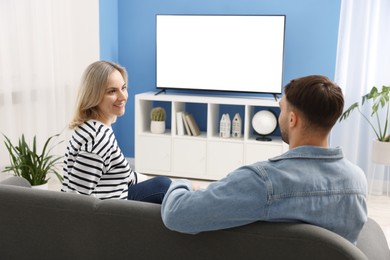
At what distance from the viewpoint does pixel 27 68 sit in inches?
149

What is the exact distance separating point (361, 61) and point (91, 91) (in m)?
2.91

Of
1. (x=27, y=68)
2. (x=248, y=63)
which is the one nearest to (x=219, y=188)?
(x=27, y=68)

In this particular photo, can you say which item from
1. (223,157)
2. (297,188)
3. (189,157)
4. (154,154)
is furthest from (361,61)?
(297,188)

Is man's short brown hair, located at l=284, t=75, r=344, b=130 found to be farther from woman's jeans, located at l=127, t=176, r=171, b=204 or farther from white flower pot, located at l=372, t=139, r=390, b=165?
white flower pot, located at l=372, t=139, r=390, b=165

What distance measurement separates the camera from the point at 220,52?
4457mm

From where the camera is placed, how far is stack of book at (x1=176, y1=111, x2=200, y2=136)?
4.47 m

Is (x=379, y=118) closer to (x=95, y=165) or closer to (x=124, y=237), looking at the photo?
(x=95, y=165)

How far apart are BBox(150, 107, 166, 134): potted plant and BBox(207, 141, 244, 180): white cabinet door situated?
0.52 metres

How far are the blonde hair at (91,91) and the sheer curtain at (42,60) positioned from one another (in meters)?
1.82

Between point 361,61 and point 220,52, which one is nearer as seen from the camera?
point 361,61

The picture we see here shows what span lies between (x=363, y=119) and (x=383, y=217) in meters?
1.01

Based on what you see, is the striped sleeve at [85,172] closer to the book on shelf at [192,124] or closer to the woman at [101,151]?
the woman at [101,151]

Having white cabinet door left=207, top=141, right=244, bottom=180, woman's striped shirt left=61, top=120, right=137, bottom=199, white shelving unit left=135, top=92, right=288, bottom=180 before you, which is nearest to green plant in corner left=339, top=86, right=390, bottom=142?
white shelving unit left=135, top=92, right=288, bottom=180

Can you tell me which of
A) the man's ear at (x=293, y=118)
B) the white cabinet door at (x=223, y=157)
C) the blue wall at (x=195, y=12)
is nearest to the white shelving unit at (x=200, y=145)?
the white cabinet door at (x=223, y=157)
